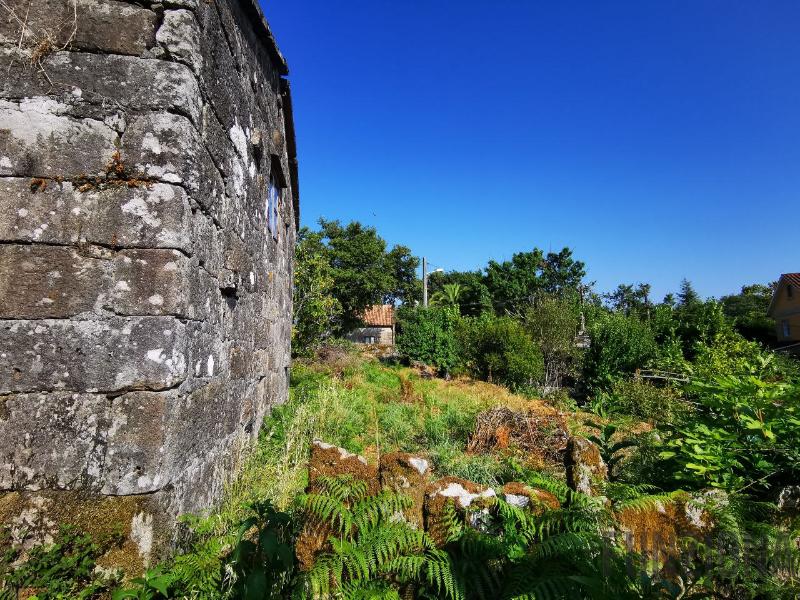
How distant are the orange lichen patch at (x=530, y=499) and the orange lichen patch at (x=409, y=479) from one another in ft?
1.96

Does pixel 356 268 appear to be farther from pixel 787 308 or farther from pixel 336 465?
pixel 787 308

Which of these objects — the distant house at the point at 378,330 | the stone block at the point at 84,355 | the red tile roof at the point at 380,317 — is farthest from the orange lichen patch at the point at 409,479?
the distant house at the point at 378,330

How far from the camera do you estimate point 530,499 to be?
2.63m

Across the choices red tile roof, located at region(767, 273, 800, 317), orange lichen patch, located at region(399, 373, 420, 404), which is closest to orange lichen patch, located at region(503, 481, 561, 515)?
orange lichen patch, located at region(399, 373, 420, 404)

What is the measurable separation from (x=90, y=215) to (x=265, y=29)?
9.24 feet

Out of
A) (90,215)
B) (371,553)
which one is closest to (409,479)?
(371,553)

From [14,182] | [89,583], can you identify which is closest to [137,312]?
[14,182]

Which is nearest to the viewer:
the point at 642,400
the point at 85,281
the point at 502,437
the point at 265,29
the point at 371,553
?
the point at 371,553

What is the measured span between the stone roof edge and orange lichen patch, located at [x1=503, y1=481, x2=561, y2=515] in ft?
13.8

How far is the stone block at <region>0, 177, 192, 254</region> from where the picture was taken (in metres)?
2.13

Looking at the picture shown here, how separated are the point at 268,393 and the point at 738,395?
4915mm

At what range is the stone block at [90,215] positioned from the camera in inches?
83.7

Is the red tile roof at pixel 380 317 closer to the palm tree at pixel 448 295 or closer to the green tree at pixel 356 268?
the palm tree at pixel 448 295

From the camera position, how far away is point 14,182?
2.15 meters
